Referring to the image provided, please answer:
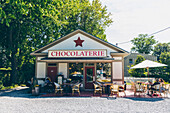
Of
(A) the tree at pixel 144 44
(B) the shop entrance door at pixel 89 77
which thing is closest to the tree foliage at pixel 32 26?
(B) the shop entrance door at pixel 89 77

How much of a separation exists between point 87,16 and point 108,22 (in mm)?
4870

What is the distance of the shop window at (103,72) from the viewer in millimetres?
14844

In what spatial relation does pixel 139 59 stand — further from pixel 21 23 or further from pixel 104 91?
pixel 21 23

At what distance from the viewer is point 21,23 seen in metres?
18.7

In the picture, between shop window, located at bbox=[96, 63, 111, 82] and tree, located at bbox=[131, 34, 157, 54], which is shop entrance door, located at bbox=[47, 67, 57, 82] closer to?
shop window, located at bbox=[96, 63, 111, 82]

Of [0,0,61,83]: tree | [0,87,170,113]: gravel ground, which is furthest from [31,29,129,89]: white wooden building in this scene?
[0,87,170,113]: gravel ground

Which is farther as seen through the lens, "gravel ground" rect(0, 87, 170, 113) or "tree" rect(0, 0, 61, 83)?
"tree" rect(0, 0, 61, 83)

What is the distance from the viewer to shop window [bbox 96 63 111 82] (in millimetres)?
14844

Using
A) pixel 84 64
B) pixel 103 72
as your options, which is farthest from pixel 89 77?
pixel 103 72

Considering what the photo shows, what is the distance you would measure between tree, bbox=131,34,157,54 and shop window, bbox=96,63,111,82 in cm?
5498

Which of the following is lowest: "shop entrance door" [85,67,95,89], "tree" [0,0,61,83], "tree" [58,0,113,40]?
"shop entrance door" [85,67,95,89]

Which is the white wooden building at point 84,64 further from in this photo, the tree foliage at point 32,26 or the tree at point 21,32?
the tree at point 21,32

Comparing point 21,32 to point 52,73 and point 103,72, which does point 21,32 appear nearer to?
point 52,73

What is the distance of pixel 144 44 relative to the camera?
65750mm
